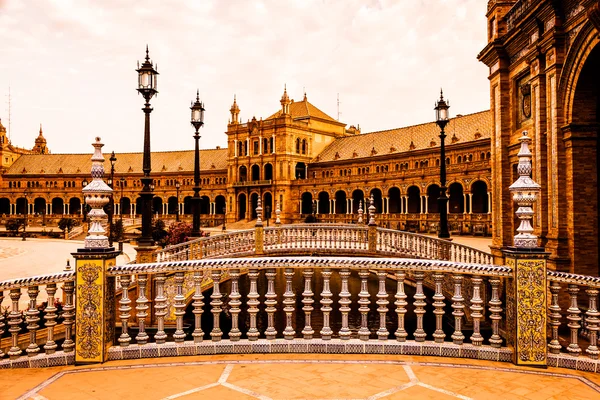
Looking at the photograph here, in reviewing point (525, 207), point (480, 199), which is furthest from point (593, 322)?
point (480, 199)

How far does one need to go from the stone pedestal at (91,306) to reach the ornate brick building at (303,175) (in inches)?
1382

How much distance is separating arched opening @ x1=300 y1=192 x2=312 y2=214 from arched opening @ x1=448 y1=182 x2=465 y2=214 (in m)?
21.8

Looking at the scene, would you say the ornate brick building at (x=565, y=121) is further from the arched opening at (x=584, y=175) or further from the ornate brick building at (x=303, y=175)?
the ornate brick building at (x=303, y=175)

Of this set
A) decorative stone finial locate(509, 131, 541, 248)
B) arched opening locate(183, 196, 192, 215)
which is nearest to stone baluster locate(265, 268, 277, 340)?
decorative stone finial locate(509, 131, 541, 248)

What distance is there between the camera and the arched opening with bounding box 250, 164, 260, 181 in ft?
223

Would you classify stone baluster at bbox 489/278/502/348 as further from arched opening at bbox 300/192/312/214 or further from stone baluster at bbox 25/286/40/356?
arched opening at bbox 300/192/312/214

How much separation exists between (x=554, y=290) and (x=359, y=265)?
6.92 feet

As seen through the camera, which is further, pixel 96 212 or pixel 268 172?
pixel 268 172

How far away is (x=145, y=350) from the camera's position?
198 inches

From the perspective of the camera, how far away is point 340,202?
59.5 m

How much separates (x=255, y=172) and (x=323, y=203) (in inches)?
508

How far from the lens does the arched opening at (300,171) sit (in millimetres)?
66188

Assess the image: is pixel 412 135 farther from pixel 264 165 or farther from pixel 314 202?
pixel 264 165

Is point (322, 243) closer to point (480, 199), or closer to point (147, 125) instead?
point (147, 125)
